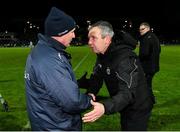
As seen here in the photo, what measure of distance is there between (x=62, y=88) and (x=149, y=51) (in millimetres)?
8720

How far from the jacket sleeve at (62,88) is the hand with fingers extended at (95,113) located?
0.23m

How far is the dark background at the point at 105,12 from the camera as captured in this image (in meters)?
132

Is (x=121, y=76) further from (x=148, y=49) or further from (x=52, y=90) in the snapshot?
(x=148, y=49)

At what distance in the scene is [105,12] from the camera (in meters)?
151

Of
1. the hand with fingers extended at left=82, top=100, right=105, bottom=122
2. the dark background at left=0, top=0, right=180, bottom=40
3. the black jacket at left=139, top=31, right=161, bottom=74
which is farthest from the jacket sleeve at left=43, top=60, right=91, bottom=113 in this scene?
the dark background at left=0, top=0, right=180, bottom=40

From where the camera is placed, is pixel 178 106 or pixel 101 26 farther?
pixel 178 106

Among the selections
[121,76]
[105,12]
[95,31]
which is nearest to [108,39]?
[95,31]

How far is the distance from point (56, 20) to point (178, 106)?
347 inches

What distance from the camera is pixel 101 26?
5.06 m

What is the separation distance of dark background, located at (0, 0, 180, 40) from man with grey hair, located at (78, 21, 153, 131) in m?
121

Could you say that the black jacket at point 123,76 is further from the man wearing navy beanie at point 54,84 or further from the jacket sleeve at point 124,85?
the man wearing navy beanie at point 54,84

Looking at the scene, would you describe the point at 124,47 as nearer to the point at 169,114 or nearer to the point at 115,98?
the point at 115,98

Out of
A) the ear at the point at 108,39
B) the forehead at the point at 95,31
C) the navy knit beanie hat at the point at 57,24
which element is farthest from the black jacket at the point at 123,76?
the navy knit beanie hat at the point at 57,24

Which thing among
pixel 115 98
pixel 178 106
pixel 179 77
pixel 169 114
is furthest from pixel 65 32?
pixel 179 77
